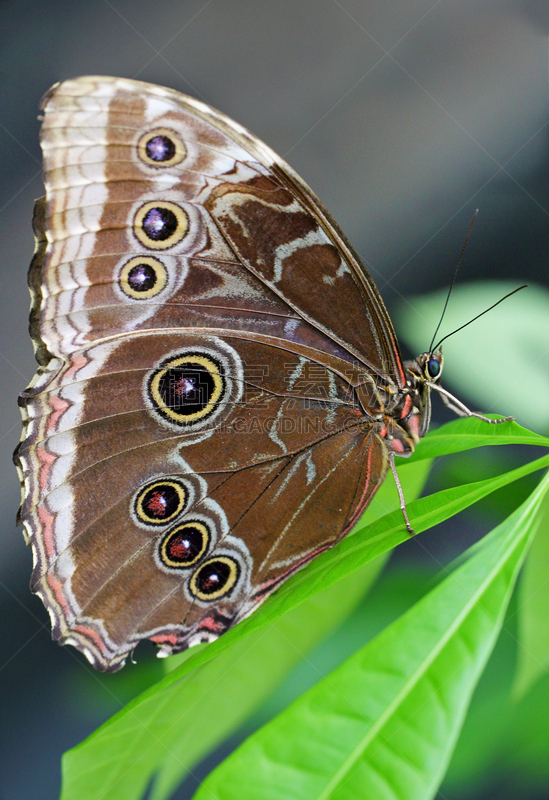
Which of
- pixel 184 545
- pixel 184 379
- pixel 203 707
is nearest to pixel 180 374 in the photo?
pixel 184 379

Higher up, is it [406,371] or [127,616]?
[406,371]

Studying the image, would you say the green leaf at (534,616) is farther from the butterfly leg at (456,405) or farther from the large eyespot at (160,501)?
the large eyespot at (160,501)

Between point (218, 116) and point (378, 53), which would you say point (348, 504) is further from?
point (378, 53)

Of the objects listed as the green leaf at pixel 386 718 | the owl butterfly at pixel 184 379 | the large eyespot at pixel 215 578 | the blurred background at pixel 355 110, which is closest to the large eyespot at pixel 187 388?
the owl butterfly at pixel 184 379

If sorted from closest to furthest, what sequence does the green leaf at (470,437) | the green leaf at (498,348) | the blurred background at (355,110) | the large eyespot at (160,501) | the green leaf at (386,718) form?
the green leaf at (386,718) < the green leaf at (470,437) < the large eyespot at (160,501) < the green leaf at (498,348) < the blurred background at (355,110)

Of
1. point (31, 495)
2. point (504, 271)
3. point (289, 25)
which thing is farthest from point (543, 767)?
point (289, 25)
